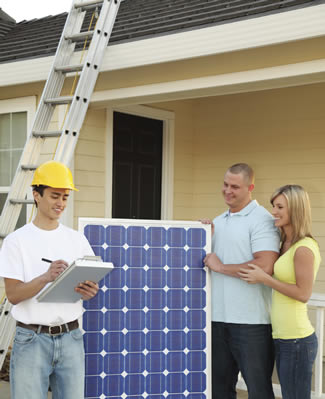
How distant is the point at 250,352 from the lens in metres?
3.54

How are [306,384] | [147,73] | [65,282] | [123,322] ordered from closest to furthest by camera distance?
[65,282]
[306,384]
[123,322]
[147,73]

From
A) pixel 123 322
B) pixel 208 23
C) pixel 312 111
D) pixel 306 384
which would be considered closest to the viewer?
pixel 306 384

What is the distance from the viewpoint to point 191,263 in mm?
3744

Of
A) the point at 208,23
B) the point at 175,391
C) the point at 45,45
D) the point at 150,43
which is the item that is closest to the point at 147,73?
the point at 150,43

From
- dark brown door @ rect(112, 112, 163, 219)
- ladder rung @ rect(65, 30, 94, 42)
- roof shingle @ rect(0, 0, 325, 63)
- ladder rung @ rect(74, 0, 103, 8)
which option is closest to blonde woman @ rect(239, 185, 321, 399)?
roof shingle @ rect(0, 0, 325, 63)

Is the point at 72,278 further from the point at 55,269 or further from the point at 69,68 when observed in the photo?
the point at 69,68

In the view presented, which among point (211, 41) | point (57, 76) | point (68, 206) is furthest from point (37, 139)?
point (211, 41)

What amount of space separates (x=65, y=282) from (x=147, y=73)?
3.21 m

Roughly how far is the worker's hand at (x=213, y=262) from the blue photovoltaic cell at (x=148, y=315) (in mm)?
53

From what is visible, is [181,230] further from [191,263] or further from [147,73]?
[147,73]

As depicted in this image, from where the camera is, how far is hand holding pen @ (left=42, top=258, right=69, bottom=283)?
2779mm

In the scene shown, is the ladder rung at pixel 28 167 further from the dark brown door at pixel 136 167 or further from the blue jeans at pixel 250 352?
the dark brown door at pixel 136 167

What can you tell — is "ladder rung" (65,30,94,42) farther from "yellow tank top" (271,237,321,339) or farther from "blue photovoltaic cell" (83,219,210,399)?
"yellow tank top" (271,237,321,339)

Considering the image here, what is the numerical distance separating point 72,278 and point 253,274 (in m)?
1.08
